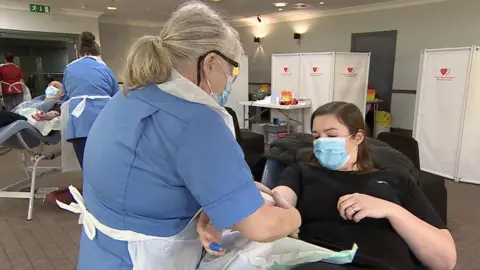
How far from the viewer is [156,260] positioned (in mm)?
817

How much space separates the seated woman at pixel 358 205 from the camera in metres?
1.14

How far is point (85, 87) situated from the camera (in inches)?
111

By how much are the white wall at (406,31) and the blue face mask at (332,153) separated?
5.91m

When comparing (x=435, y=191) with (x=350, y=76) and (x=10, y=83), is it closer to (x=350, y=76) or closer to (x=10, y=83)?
(x=350, y=76)

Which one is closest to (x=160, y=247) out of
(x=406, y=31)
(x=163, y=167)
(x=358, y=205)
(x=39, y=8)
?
(x=163, y=167)

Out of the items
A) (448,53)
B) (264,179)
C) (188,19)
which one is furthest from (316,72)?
(188,19)

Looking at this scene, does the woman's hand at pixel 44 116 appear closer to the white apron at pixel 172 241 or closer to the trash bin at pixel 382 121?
the white apron at pixel 172 241

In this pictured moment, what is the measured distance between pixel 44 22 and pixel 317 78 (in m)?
5.78

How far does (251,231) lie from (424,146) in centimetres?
422

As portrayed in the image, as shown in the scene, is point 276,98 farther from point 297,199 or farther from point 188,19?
point 188,19

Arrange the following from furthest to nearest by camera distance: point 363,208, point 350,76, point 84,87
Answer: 1. point 350,76
2. point 84,87
3. point 363,208

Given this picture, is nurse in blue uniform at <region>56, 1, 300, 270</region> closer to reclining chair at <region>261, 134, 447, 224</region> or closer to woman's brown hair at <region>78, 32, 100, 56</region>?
reclining chair at <region>261, 134, 447, 224</region>

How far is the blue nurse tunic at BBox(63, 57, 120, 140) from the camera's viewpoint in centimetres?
282

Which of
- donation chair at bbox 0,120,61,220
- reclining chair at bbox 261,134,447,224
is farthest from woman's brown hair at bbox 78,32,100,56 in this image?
reclining chair at bbox 261,134,447,224
